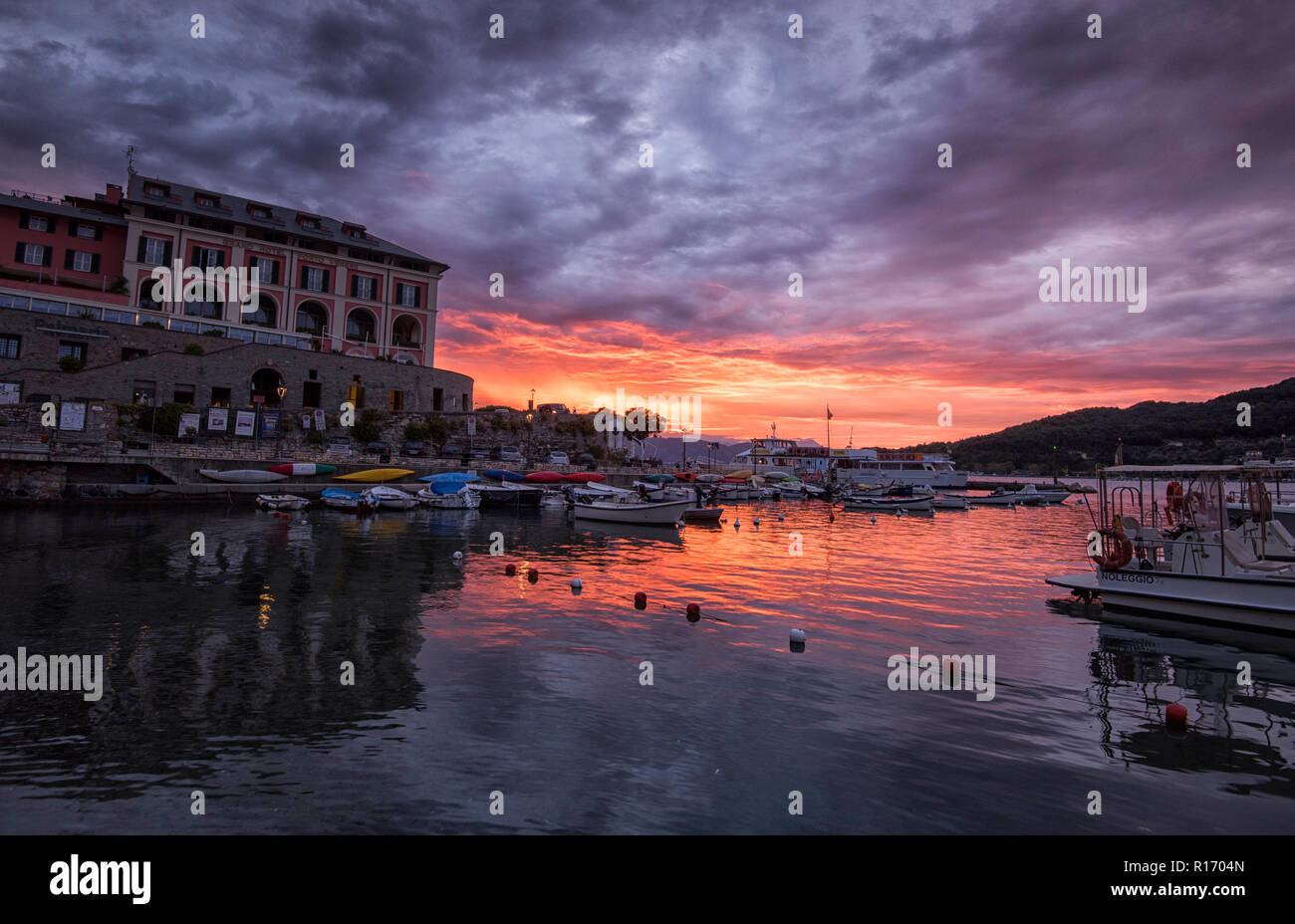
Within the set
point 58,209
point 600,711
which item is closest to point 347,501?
point 600,711

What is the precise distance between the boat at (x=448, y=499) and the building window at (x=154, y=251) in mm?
38068

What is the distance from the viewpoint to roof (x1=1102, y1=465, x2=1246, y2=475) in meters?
17.2

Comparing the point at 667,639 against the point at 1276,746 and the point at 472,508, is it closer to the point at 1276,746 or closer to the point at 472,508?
the point at 1276,746

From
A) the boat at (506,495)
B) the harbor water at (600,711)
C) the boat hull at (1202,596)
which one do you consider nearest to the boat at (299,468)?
the boat at (506,495)

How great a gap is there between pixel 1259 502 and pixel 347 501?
48731 mm

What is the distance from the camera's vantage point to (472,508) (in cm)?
5075

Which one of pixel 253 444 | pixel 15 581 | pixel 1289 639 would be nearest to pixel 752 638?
pixel 1289 639

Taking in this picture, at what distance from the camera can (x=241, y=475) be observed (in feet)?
157

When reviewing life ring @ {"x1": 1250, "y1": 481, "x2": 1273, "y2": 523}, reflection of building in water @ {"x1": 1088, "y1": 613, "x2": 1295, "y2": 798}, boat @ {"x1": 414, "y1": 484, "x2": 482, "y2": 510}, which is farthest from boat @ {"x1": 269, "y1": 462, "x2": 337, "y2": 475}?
life ring @ {"x1": 1250, "y1": 481, "x2": 1273, "y2": 523}

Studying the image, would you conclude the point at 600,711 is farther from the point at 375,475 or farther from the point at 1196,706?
the point at 375,475

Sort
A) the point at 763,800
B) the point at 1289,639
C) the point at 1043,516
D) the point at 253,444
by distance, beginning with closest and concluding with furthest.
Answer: the point at 763,800 < the point at 1289,639 < the point at 253,444 < the point at 1043,516

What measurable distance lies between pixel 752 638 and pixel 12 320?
211 ft

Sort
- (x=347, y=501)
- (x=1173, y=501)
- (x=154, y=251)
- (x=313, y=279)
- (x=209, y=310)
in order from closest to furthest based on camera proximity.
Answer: (x=1173, y=501) < (x=347, y=501) < (x=154, y=251) < (x=209, y=310) < (x=313, y=279)
